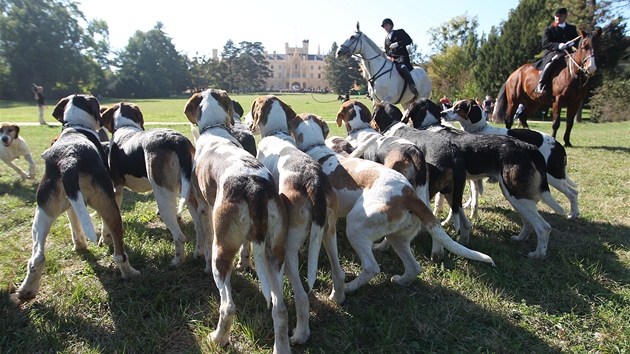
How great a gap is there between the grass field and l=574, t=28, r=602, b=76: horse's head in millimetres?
6043

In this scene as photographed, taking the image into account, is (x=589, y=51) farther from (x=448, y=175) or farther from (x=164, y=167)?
(x=164, y=167)

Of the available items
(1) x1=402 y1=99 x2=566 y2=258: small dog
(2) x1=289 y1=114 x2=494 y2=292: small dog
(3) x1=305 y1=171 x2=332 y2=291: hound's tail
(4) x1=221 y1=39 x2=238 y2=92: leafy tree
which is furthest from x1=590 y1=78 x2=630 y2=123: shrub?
(4) x1=221 y1=39 x2=238 y2=92: leafy tree

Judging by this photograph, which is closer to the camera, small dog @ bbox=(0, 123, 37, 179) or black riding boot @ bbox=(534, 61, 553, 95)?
small dog @ bbox=(0, 123, 37, 179)

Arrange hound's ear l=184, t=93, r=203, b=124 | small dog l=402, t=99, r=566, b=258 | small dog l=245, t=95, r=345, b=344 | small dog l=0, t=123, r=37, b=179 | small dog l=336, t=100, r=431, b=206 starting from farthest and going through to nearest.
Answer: small dog l=0, t=123, r=37, b=179
hound's ear l=184, t=93, r=203, b=124
small dog l=402, t=99, r=566, b=258
small dog l=336, t=100, r=431, b=206
small dog l=245, t=95, r=345, b=344

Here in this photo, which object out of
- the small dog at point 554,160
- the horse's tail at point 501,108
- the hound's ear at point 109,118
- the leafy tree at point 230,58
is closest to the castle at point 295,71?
the leafy tree at point 230,58

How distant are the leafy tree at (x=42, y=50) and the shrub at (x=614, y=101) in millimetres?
60677

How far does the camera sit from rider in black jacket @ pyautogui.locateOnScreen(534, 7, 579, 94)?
10.1m

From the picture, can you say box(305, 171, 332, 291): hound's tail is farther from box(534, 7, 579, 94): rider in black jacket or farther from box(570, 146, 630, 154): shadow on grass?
box(570, 146, 630, 154): shadow on grass

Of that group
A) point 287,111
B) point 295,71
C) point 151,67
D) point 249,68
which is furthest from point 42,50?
point 295,71

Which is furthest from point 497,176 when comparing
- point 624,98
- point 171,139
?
point 624,98

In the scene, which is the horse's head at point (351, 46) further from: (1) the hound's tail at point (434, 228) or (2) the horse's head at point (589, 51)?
(1) the hound's tail at point (434, 228)

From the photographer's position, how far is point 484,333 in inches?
113

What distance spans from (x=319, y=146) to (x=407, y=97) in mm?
6079

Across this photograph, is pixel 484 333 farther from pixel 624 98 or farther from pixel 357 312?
pixel 624 98
